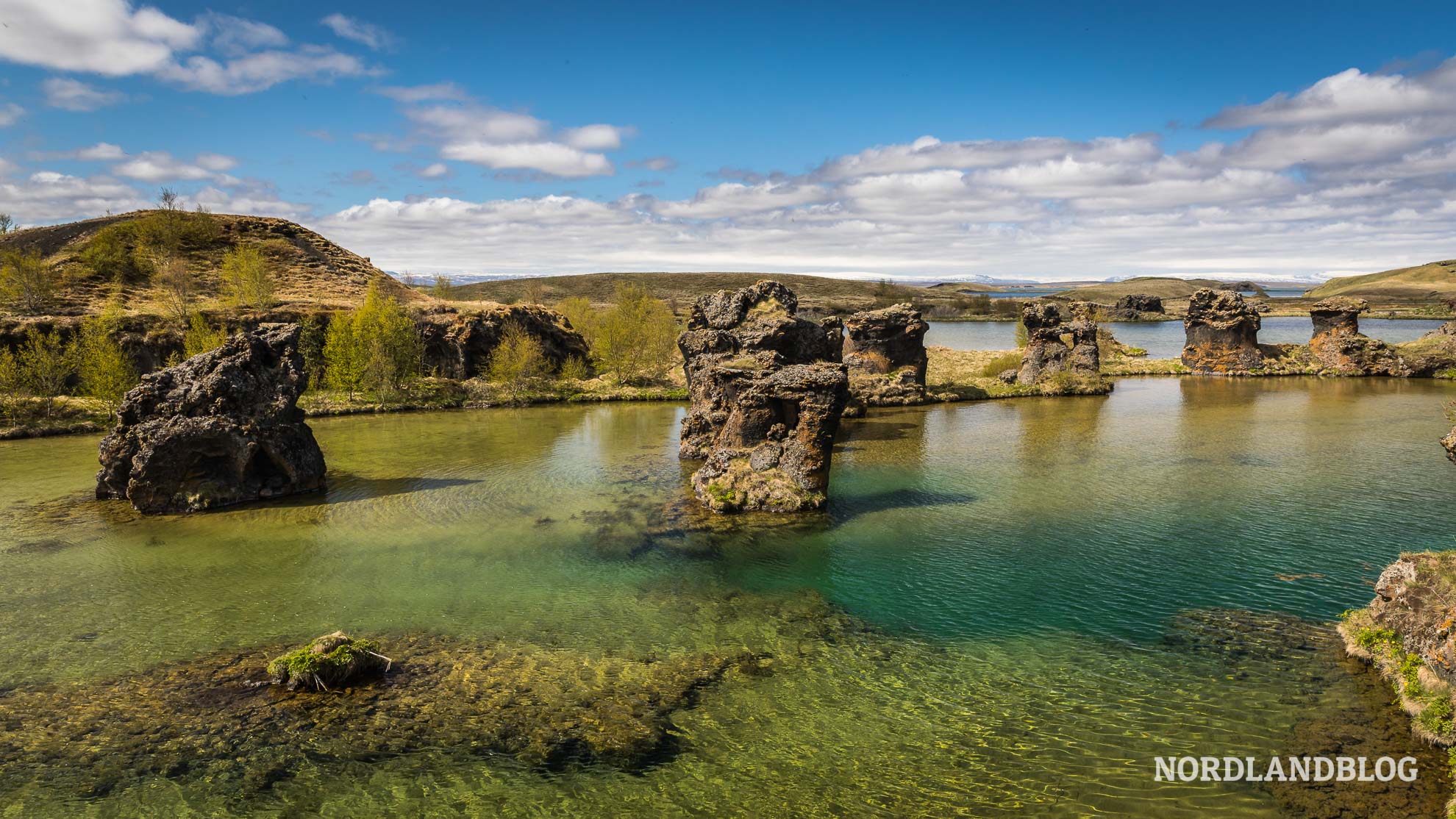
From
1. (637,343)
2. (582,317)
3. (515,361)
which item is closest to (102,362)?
(515,361)

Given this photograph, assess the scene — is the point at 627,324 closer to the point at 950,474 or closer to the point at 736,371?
the point at 736,371

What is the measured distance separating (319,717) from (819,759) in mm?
9768

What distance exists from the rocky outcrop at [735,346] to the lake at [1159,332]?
238 feet

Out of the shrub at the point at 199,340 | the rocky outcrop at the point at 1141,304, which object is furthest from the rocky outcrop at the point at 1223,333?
the rocky outcrop at the point at 1141,304

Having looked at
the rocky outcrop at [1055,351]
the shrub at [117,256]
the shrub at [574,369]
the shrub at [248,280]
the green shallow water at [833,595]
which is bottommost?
the green shallow water at [833,595]

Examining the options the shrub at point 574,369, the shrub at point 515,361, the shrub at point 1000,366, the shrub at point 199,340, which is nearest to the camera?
the shrub at point 199,340

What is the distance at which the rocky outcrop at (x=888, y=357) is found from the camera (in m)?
58.8

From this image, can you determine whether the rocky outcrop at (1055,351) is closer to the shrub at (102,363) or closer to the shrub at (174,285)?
the shrub at (102,363)

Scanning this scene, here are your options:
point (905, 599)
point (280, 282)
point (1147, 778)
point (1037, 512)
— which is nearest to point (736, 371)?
point (1037, 512)

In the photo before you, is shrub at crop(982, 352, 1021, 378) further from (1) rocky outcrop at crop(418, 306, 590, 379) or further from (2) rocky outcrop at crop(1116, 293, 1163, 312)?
(2) rocky outcrop at crop(1116, 293, 1163, 312)

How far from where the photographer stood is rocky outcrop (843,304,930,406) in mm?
58781

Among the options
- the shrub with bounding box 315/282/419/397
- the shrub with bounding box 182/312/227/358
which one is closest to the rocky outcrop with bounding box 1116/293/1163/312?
the shrub with bounding box 315/282/419/397

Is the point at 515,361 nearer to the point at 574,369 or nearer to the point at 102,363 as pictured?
the point at 574,369

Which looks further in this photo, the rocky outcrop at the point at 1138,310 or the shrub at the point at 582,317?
the rocky outcrop at the point at 1138,310
